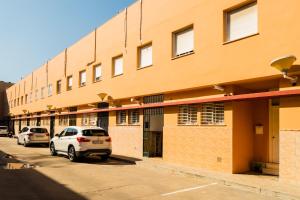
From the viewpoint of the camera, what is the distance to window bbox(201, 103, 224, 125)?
12930 mm

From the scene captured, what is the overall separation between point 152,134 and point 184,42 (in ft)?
18.1

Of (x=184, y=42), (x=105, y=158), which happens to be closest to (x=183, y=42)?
(x=184, y=42)

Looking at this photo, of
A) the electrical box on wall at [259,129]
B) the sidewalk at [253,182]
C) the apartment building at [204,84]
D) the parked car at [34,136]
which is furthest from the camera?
the parked car at [34,136]

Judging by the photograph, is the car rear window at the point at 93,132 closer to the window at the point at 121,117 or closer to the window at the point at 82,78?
the window at the point at 121,117

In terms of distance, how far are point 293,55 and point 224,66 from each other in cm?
315

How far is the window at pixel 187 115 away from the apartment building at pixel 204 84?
42mm

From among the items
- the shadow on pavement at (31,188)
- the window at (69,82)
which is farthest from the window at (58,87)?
the shadow on pavement at (31,188)

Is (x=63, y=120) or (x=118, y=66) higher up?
(x=118, y=66)

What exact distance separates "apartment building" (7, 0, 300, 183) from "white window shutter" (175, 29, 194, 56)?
5 cm

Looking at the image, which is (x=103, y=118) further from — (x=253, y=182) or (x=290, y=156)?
(x=290, y=156)

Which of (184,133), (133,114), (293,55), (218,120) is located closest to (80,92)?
(133,114)

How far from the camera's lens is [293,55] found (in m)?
9.65

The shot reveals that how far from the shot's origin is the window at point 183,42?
14.6 metres

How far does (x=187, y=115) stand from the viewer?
14.6 metres
